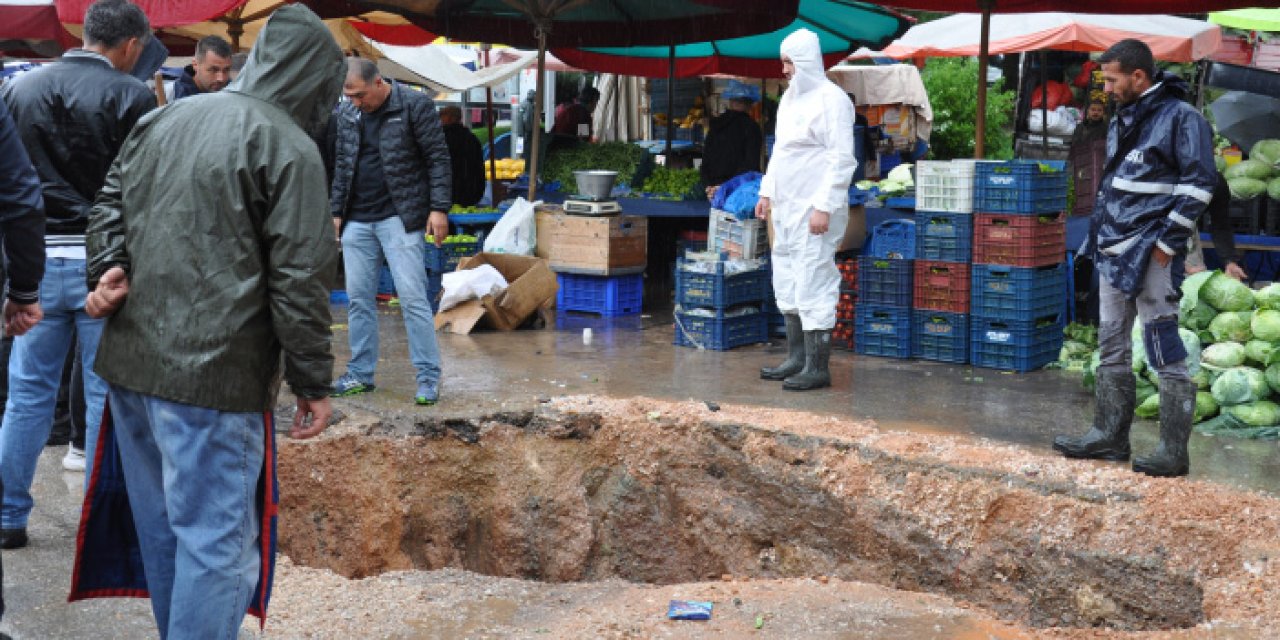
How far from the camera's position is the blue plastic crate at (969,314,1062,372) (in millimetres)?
9094

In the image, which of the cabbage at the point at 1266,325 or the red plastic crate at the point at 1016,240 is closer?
the cabbage at the point at 1266,325

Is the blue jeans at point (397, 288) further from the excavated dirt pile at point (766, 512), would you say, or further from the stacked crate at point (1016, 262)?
the stacked crate at point (1016, 262)

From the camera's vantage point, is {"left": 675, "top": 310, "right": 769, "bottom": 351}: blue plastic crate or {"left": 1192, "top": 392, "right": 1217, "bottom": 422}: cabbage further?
{"left": 675, "top": 310, "right": 769, "bottom": 351}: blue plastic crate

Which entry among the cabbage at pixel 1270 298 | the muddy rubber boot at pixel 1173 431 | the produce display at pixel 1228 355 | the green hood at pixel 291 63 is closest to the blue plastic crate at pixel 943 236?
the produce display at pixel 1228 355

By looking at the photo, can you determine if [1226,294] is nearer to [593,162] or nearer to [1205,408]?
[1205,408]

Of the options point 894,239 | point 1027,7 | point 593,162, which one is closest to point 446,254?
point 593,162

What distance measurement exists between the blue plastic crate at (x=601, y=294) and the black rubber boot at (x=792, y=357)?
9.78 ft

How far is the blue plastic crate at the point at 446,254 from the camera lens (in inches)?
464

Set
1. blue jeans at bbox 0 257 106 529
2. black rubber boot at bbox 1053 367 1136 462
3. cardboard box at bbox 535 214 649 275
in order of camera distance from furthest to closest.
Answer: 1. cardboard box at bbox 535 214 649 275
2. black rubber boot at bbox 1053 367 1136 462
3. blue jeans at bbox 0 257 106 529

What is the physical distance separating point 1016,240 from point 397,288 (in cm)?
A: 436

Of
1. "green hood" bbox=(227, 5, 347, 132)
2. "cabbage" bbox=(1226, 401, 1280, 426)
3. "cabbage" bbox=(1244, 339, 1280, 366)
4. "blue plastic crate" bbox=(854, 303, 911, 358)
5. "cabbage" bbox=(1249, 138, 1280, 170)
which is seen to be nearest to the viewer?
"green hood" bbox=(227, 5, 347, 132)

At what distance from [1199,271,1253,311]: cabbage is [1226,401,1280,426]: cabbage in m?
0.67

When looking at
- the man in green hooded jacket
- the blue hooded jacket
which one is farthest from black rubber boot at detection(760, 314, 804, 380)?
the man in green hooded jacket

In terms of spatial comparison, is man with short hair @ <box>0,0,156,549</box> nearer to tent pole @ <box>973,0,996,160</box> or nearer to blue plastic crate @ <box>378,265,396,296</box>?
tent pole @ <box>973,0,996,160</box>
